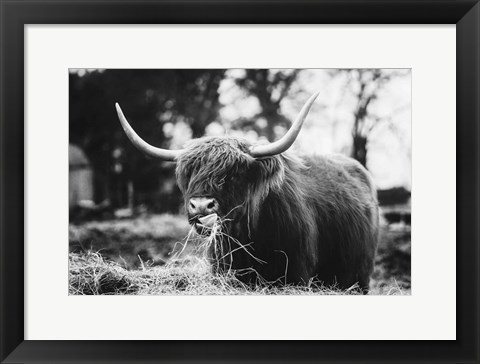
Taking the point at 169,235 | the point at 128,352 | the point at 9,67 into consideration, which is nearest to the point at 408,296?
the point at 169,235

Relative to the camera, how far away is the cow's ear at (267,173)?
9.80 ft

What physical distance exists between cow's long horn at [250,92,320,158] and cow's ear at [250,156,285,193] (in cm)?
8

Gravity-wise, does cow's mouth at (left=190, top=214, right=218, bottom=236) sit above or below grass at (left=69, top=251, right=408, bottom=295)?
above

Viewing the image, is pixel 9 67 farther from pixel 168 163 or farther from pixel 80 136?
pixel 168 163

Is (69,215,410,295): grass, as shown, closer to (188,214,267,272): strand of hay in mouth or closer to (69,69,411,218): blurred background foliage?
(188,214,267,272): strand of hay in mouth

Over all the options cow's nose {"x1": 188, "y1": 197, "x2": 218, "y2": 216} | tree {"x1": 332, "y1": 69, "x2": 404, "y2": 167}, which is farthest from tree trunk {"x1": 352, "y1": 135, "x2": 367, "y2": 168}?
cow's nose {"x1": 188, "y1": 197, "x2": 218, "y2": 216}

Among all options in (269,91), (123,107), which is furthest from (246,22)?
(123,107)

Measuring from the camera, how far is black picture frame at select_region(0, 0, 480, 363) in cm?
271

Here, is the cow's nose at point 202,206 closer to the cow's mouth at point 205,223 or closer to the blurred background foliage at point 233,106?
the cow's mouth at point 205,223

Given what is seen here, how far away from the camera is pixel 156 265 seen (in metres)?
2.84

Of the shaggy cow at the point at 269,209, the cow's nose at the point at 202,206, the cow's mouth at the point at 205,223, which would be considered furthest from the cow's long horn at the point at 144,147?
the cow's mouth at the point at 205,223

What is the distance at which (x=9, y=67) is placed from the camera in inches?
109

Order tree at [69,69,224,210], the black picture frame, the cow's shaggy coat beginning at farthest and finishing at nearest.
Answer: the cow's shaggy coat
tree at [69,69,224,210]
the black picture frame

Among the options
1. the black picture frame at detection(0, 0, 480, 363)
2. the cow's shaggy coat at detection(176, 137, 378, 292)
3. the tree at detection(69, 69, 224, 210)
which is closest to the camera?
the black picture frame at detection(0, 0, 480, 363)
